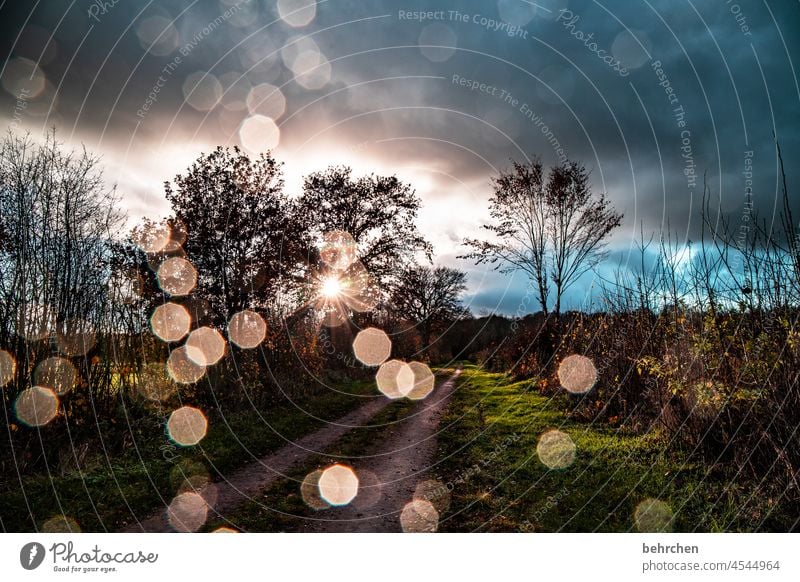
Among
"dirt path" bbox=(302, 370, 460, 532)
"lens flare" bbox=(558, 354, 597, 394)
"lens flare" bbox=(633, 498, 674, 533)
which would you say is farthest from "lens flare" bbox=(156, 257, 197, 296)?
"lens flare" bbox=(633, 498, 674, 533)

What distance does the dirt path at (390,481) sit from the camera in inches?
245

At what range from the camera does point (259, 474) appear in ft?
27.8

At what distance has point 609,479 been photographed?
6820 mm

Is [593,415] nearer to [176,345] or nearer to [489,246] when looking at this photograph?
[489,246]

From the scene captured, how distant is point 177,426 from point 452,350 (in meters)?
51.0

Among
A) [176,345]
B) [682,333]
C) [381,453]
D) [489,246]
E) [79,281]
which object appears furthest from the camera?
[489,246]

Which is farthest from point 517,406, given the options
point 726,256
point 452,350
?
point 452,350

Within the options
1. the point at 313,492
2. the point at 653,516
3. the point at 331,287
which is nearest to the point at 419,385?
the point at 331,287

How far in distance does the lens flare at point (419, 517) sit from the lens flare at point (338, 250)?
67.0ft

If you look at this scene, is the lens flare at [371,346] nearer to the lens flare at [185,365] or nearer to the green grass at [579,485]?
the lens flare at [185,365]

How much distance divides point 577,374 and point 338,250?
17.0 m

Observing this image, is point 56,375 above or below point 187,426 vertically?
above

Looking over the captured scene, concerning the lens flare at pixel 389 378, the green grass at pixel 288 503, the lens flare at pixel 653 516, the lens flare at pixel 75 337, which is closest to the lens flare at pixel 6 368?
the lens flare at pixel 75 337

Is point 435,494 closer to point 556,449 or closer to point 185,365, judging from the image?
point 556,449
